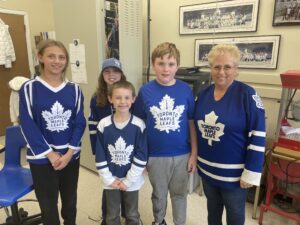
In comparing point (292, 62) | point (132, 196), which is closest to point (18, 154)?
point (132, 196)

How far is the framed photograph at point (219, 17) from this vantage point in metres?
2.06

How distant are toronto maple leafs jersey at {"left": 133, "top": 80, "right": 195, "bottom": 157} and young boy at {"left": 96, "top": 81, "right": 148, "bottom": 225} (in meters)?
0.06

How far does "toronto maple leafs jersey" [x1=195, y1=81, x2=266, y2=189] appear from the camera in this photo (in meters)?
1.11

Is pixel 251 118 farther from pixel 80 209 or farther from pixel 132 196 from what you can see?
pixel 80 209

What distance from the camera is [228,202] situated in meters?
1.24

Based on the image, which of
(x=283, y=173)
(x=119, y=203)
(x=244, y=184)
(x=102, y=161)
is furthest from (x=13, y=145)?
(x=283, y=173)

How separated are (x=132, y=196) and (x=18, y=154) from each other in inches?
36.6

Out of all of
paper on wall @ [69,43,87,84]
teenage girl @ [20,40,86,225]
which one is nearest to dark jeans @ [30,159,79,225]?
teenage girl @ [20,40,86,225]

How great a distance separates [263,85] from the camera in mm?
2113

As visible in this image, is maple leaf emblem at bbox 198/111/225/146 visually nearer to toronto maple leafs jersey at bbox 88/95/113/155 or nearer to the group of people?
the group of people

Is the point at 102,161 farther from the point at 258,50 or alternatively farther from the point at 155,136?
the point at 258,50

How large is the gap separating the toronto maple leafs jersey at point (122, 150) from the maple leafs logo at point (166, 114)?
10 cm

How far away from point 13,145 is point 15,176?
0.72 feet

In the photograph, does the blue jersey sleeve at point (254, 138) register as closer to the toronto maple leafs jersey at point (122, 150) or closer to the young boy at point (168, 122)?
the young boy at point (168, 122)
